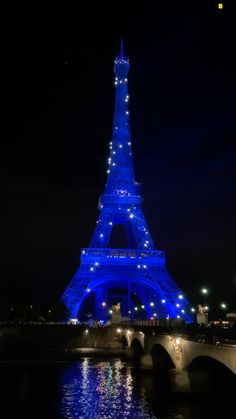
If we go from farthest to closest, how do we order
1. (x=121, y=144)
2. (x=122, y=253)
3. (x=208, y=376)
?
(x=121, y=144), (x=122, y=253), (x=208, y=376)

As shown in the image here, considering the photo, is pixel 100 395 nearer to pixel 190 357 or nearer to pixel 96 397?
pixel 96 397

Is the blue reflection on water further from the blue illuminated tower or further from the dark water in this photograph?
the blue illuminated tower

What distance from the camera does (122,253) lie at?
95125 millimetres

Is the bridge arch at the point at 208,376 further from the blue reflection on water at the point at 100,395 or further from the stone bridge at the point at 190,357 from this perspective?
the blue reflection on water at the point at 100,395

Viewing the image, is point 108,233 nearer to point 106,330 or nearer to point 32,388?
point 106,330

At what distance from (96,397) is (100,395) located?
68 centimetres

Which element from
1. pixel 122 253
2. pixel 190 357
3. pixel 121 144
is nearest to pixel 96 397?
pixel 190 357

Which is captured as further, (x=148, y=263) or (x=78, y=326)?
(x=148, y=263)

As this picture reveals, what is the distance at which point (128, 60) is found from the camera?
12031cm

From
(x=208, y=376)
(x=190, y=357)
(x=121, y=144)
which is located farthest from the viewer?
(x=121, y=144)

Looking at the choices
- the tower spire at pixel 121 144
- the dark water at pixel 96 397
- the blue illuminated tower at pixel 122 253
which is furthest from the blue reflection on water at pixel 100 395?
the tower spire at pixel 121 144

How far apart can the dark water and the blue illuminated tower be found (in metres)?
37.6

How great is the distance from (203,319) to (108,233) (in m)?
52.3

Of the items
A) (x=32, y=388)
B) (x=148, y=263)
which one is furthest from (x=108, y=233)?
(x=32, y=388)
